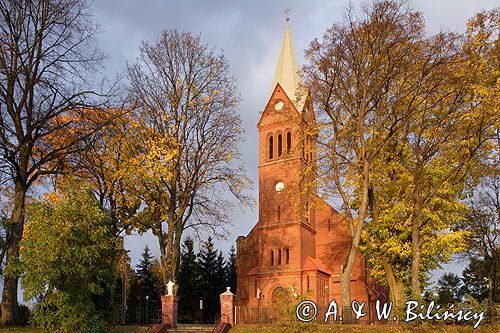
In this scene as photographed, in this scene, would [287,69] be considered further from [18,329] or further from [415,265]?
[18,329]

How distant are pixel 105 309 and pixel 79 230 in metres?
3.76

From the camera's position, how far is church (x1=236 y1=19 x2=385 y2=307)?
3616 cm

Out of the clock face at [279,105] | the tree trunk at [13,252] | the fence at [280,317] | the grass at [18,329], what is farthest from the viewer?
the clock face at [279,105]

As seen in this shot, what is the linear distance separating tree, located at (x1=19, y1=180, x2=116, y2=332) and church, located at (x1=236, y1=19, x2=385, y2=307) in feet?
60.6

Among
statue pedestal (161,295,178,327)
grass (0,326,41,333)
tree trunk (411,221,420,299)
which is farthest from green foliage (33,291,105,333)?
tree trunk (411,221,420,299)

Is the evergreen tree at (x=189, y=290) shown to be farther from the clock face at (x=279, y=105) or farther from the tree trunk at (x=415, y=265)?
the tree trunk at (x=415, y=265)

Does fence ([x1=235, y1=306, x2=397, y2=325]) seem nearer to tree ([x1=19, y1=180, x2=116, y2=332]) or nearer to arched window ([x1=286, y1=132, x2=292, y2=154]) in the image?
A: tree ([x1=19, y1=180, x2=116, y2=332])

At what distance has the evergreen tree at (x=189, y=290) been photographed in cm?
4159

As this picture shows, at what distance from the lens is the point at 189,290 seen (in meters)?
42.5

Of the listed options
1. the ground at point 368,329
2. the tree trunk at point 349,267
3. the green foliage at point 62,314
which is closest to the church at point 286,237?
the tree trunk at point 349,267

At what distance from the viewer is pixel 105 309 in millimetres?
19906

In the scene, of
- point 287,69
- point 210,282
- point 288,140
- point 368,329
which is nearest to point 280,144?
point 288,140

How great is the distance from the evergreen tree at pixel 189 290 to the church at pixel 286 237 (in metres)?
5.04

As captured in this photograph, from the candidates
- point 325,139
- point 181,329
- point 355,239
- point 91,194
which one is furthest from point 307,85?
point 181,329
